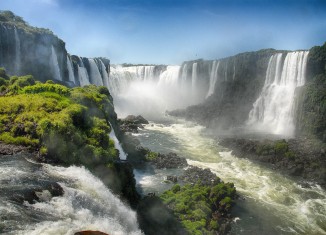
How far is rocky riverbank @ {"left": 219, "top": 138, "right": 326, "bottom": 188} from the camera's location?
33.6 m

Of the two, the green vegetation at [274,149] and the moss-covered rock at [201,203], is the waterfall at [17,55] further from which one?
the green vegetation at [274,149]

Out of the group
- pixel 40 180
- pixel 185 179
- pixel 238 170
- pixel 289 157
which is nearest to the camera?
pixel 40 180

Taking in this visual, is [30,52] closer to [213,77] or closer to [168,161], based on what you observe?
[168,161]

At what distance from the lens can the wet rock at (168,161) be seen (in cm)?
3316

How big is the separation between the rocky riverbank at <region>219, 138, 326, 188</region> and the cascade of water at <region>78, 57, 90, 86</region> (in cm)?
3521

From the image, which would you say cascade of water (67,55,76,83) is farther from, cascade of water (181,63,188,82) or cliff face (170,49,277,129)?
cascade of water (181,63,188,82)

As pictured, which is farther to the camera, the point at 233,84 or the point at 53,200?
the point at 233,84

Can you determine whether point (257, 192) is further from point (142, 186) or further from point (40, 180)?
point (40, 180)

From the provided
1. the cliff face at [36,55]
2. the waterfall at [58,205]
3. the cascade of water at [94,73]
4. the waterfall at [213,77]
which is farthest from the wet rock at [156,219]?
the waterfall at [213,77]

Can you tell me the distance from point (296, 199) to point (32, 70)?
146 ft

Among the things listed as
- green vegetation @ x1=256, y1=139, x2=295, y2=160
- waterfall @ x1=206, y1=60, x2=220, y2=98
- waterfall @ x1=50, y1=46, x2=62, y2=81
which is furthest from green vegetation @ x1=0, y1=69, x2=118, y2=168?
waterfall @ x1=206, y1=60, x2=220, y2=98

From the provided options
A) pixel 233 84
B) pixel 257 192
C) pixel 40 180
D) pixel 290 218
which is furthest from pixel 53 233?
pixel 233 84

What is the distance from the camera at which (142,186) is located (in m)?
27.0

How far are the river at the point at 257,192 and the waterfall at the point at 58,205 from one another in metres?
12.0
